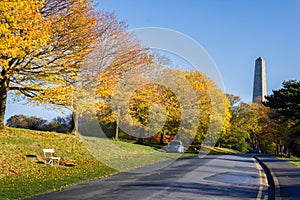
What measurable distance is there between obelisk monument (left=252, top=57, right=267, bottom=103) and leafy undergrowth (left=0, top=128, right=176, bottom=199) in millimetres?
69211

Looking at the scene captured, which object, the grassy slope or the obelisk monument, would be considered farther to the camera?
the obelisk monument

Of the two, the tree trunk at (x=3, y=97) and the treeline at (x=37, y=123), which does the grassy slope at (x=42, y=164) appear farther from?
the treeline at (x=37, y=123)

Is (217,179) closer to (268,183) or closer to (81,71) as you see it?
(268,183)

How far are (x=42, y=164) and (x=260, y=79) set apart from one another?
261ft

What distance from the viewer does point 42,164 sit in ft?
53.5

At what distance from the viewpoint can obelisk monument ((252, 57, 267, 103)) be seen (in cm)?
8812

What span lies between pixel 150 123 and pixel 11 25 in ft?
60.2

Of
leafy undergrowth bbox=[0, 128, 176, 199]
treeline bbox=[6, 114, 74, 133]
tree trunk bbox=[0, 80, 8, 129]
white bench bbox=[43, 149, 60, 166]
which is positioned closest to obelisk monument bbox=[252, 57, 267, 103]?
treeline bbox=[6, 114, 74, 133]

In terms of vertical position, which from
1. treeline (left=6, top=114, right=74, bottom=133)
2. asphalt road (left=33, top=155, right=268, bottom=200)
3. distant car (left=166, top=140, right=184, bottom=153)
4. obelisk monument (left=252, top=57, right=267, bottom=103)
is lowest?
asphalt road (left=33, top=155, right=268, bottom=200)

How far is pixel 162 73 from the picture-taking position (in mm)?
31406

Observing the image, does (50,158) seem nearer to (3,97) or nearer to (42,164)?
(42,164)

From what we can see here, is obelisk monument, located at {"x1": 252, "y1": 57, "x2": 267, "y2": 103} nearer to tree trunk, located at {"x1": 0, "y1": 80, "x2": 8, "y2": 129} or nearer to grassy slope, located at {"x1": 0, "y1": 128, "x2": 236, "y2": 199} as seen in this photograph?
grassy slope, located at {"x1": 0, "y1": 128, "x2": 236, "y2": 199}

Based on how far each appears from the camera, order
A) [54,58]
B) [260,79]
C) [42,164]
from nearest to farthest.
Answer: [42,164]
[54,58]
[260,79]

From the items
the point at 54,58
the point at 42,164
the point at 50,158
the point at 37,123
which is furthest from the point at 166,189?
the point at 37,123
